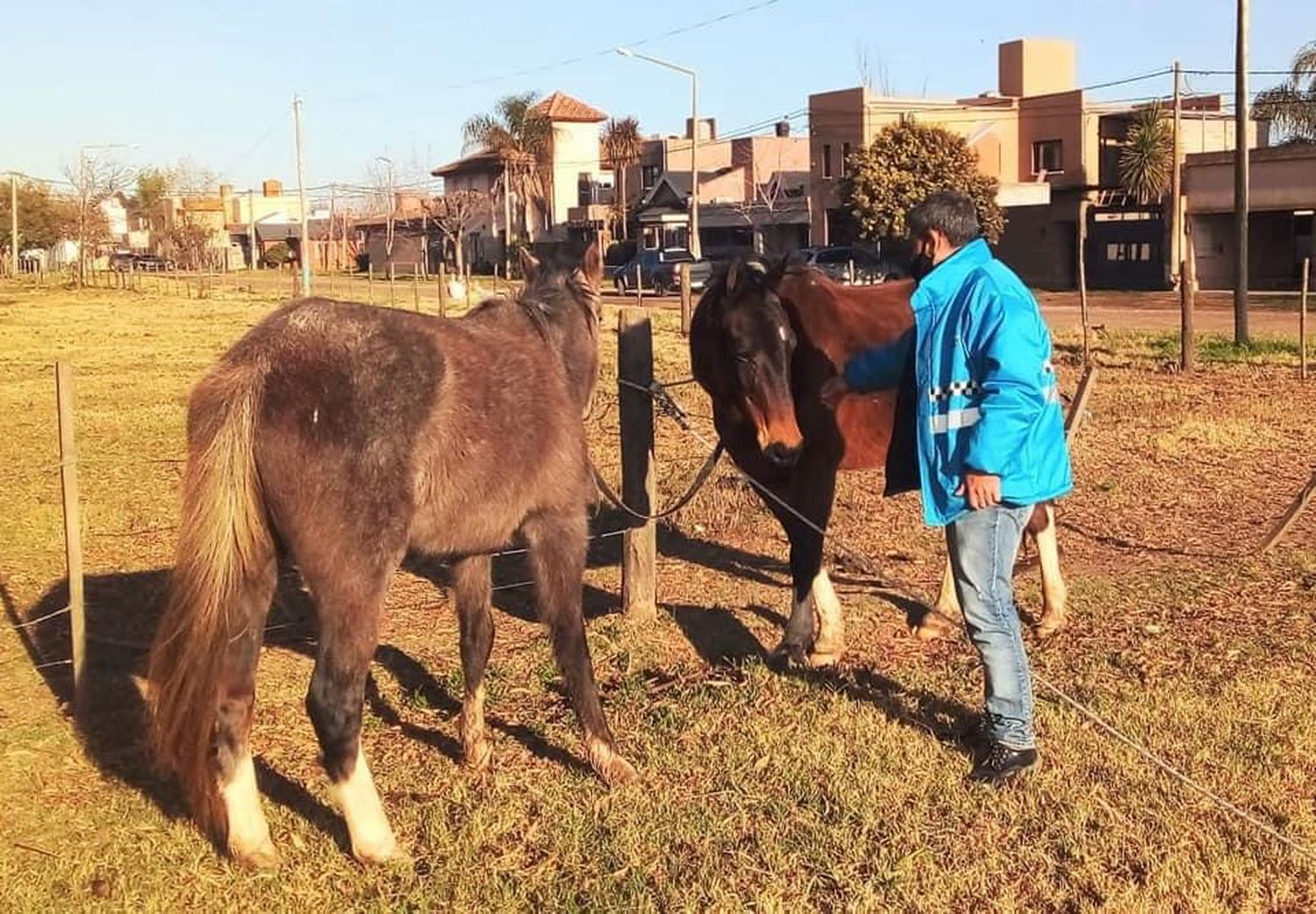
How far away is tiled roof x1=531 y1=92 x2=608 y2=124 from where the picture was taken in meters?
74.6

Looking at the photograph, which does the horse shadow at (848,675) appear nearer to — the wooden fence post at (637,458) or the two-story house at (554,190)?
the wooden fence post at (637,458)

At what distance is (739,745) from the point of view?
4.76 m

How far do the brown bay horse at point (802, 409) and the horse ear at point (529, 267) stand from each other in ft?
2.88

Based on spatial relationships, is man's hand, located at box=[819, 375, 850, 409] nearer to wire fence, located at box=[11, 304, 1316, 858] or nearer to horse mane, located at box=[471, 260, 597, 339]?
wire fence, located at box=[11, 304, 1316, 858]

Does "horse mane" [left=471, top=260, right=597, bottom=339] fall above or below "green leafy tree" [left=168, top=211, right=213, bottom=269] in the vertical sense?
below

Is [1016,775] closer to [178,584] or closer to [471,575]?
[471,575]

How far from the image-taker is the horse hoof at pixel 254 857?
3918 millimetres

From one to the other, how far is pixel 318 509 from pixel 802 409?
9.41 ft

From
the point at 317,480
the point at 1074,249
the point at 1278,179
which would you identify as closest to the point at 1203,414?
the point at 317,480

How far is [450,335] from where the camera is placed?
4344 mm

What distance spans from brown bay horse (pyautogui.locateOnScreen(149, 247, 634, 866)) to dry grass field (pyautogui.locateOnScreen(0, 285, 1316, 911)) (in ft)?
1.32

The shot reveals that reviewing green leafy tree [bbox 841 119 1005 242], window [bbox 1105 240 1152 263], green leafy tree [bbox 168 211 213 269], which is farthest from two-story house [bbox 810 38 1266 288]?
green leafy tree [bbox 168 211 213 269]

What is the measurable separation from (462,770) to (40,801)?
151 cm

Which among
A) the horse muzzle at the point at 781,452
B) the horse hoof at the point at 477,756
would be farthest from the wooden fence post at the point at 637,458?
the horse hoof at the point at 477,756
